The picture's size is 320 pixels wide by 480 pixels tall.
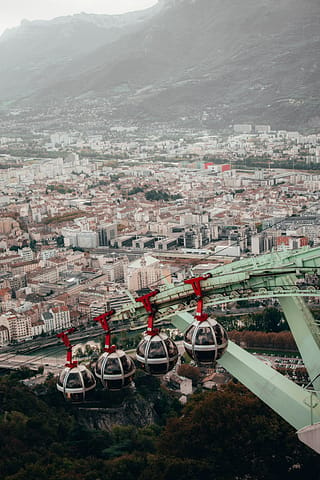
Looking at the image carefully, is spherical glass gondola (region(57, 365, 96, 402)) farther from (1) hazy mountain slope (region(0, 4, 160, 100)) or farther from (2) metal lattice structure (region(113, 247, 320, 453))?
(1) hazy mountain slope (region(0, 4, 160, 100))

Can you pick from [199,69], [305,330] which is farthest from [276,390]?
[199,69]

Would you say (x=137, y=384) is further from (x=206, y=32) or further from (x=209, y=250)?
(x=206, y=32)

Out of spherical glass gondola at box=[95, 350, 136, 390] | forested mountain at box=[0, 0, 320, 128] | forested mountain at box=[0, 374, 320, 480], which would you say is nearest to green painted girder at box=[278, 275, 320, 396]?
forested mountain at box=[0, 374, 320, 480]

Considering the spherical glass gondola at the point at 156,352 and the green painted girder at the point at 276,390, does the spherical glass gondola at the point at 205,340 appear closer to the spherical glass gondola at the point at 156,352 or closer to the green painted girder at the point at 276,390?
the spherical glass gondola at the point at 156,352

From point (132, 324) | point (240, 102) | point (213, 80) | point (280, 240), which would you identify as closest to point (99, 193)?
point (280, 240)

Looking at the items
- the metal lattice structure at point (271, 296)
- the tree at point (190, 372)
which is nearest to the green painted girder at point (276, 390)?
the metal lattice structure at point (271, 296)

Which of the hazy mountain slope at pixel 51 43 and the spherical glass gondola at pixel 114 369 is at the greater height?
the hazy mountain slope at pixel 51 43
